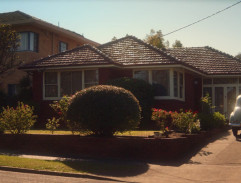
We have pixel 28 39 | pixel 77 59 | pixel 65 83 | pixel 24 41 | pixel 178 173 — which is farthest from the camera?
pixel 24 41

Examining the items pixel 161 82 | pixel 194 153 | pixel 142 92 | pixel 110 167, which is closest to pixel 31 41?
pixel 161 82

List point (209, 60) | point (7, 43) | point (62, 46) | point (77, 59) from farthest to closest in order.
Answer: point (62, 46)
point (209, 60)
point (7, 43)
point (77, 59)

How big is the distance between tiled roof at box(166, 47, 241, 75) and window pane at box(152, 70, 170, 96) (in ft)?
11.9

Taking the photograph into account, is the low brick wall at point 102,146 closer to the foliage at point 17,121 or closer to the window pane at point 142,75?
the foliage at point 17,121

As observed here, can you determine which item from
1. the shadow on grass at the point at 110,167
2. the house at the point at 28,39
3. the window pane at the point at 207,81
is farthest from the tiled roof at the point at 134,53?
the shadow on grass at the point at 110,167

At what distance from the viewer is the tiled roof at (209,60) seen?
1003 inches

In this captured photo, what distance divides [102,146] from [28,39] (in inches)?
605

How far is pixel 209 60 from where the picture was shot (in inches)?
1072

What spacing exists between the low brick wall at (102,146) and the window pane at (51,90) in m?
7.79

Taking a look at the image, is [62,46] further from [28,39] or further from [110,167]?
[110,167]

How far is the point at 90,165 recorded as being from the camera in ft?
37.0

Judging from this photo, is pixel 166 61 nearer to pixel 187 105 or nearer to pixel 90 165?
pixel 187 105

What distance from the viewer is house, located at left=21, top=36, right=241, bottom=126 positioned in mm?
20906

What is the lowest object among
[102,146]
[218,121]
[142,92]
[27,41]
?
[102,146]
